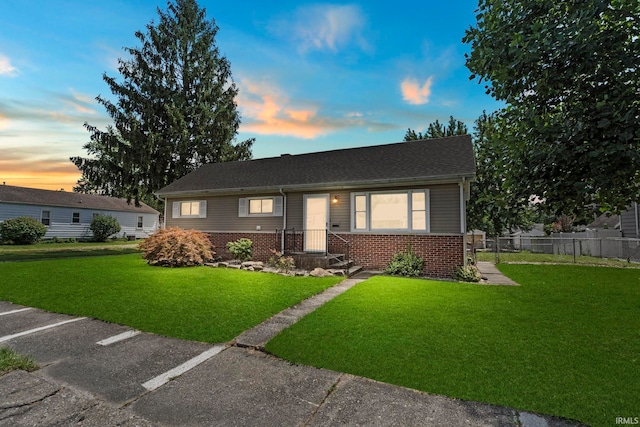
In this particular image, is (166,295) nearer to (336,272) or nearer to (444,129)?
(336,272)

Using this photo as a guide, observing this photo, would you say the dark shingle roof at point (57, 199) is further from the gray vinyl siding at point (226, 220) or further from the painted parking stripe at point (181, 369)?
the painted parking stripe at point (181, 369)

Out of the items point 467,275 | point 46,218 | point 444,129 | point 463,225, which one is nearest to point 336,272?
point 467,275

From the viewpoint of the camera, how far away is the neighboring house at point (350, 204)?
1015cm

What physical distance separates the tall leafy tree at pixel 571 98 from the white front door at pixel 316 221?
26.0ft

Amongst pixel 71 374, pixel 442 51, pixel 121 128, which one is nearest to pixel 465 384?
pixel 71 374

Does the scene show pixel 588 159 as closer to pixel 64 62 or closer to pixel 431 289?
pixel 431 289

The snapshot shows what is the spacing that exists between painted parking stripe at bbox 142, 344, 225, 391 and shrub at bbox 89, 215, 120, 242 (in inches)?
1151

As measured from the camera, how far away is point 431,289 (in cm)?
761

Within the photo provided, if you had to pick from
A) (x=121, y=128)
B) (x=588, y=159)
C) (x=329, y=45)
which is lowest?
(x=588, y=159)

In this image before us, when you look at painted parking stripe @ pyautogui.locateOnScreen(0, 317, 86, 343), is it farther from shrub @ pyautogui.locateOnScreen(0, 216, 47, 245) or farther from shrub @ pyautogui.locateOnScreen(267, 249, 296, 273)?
shrub @ pyautogui.locateOnScreen(0, 216, 47, 245)

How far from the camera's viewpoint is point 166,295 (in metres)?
6.99

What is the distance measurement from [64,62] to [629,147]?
17217mm

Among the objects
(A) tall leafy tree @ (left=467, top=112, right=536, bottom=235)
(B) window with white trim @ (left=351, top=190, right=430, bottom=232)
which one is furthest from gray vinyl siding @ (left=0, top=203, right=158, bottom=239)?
(A) tall leafy tree @ (left=467, top=112, right=536, bottom=235)

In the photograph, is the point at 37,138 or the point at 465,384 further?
the point at 37,138
